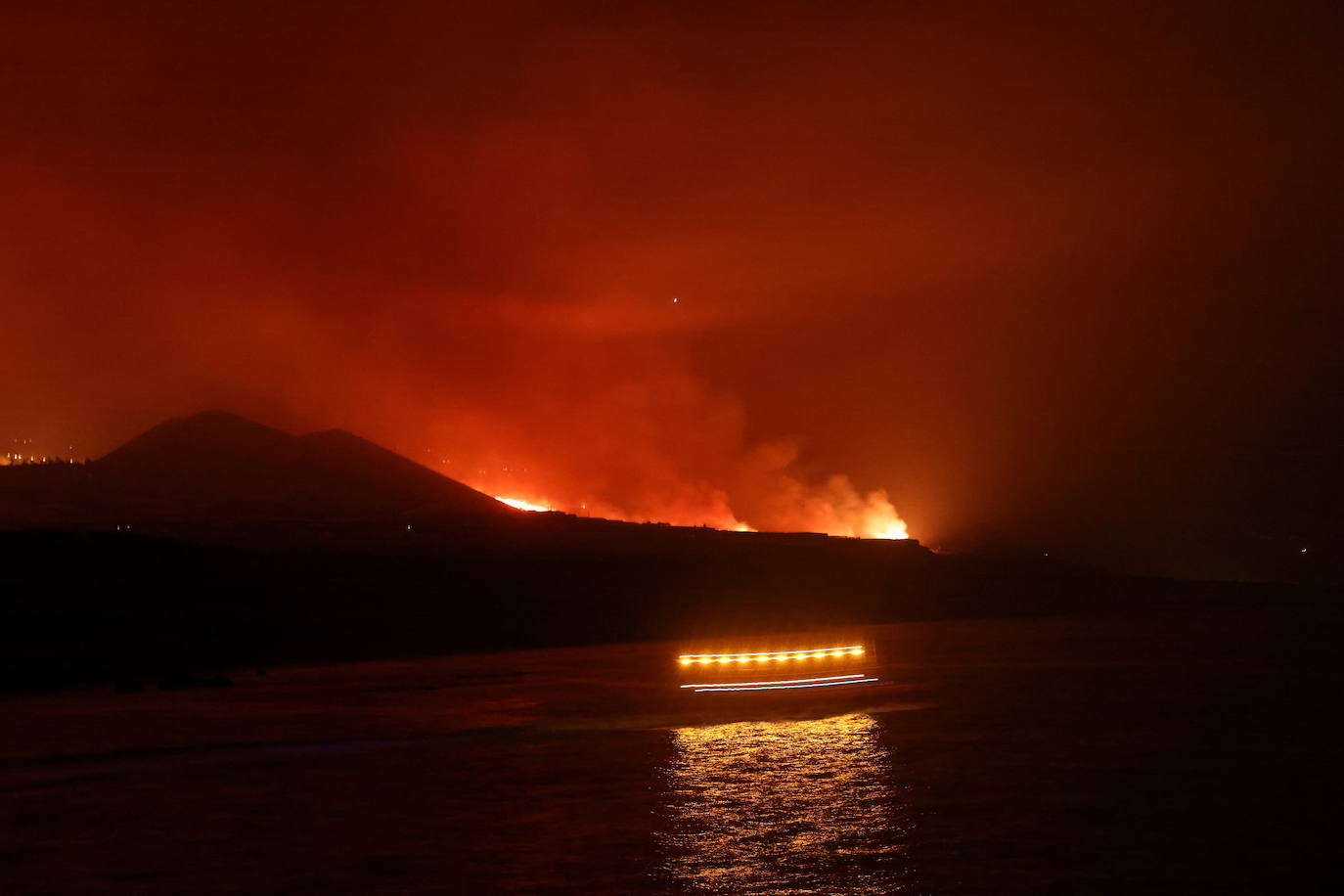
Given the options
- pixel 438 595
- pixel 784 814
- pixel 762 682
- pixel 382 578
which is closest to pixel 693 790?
pixel 784 814

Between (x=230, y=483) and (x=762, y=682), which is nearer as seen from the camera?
(x=762, y=682)

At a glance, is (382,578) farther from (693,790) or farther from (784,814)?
(784,814)

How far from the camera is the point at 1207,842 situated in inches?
438

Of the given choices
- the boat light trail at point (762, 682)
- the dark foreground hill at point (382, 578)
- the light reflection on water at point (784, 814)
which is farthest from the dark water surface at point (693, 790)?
the dark foreground hill at point (382, 578)

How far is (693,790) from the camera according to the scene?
1408 centimetres

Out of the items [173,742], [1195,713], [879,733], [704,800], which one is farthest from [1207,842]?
[173,742]

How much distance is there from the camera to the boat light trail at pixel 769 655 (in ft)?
108

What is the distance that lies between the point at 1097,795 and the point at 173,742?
14423 millimetres

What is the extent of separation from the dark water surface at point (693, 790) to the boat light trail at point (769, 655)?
6.80 meters

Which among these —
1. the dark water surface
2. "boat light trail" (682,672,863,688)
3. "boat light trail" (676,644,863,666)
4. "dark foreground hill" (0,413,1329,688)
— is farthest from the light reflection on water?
"dark foreground hill" (0,413,1329,688)

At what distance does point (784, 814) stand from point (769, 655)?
2072cm

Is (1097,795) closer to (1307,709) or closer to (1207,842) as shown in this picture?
(1207,842)

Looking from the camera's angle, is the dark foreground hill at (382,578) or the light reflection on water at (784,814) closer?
the light reflection on water at (784,814)

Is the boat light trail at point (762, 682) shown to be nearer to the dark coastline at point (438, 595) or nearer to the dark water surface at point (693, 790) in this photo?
the dark water surface at point (693, 790)
